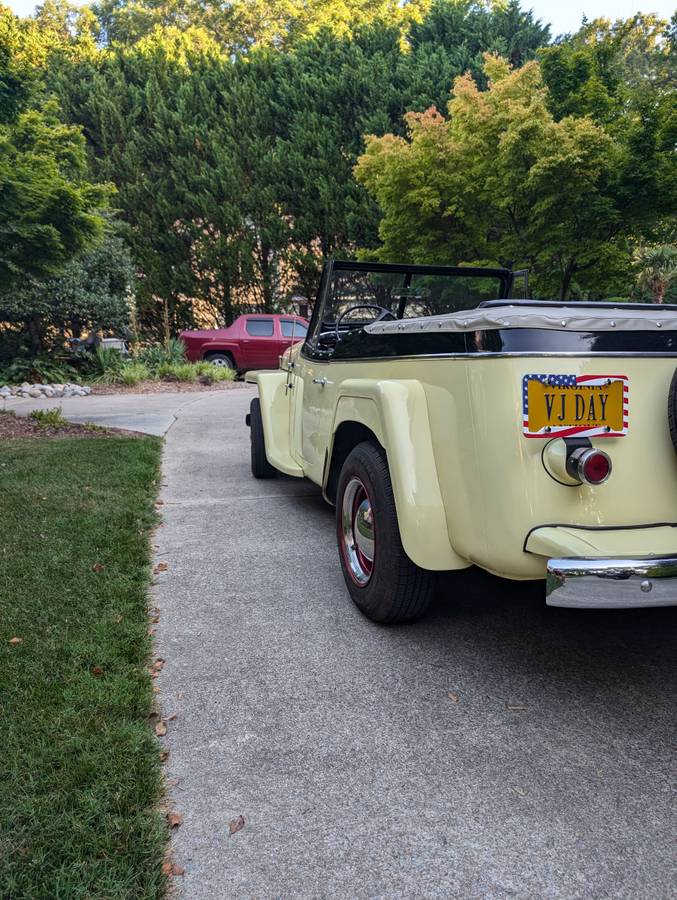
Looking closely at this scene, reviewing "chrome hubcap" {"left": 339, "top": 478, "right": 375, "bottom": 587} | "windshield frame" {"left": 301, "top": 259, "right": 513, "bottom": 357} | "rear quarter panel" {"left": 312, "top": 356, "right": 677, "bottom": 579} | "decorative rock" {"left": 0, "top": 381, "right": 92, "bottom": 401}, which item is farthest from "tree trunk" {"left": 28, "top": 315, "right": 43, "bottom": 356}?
"rear quarter panel" {"left": 312, "top": 356, "right": 677, "bottom": 579}

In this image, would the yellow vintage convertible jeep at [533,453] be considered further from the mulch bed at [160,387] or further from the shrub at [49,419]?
the mulch bed at [160,387]

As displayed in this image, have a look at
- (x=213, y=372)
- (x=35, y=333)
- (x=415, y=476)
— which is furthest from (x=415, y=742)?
(x=35, y=333)

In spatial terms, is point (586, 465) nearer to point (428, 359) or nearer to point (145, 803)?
point (428, 359)

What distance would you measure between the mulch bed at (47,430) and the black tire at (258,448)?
263cm

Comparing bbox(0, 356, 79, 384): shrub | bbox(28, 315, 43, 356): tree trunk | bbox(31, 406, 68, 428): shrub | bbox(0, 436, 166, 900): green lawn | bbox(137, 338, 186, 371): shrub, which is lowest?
bbox(0, 436, 166, 900): green lawn

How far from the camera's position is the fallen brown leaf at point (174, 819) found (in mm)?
1869

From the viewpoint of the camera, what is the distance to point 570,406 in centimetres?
219

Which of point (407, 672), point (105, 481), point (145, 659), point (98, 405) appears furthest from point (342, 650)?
point (98, 405)

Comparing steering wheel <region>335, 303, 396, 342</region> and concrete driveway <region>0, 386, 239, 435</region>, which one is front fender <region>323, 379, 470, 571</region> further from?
concrete driveway <region>0, 386, 239, 435</region>

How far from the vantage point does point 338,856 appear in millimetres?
1749

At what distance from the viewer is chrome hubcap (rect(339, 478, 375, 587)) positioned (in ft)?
10.5

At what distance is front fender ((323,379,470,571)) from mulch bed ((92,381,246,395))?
11.1 meters

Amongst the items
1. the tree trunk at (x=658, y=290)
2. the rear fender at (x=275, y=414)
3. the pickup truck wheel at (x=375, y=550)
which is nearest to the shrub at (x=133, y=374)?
the rear fender at (x=275, y=414)

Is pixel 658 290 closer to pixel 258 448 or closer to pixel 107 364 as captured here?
pixel 107 364
